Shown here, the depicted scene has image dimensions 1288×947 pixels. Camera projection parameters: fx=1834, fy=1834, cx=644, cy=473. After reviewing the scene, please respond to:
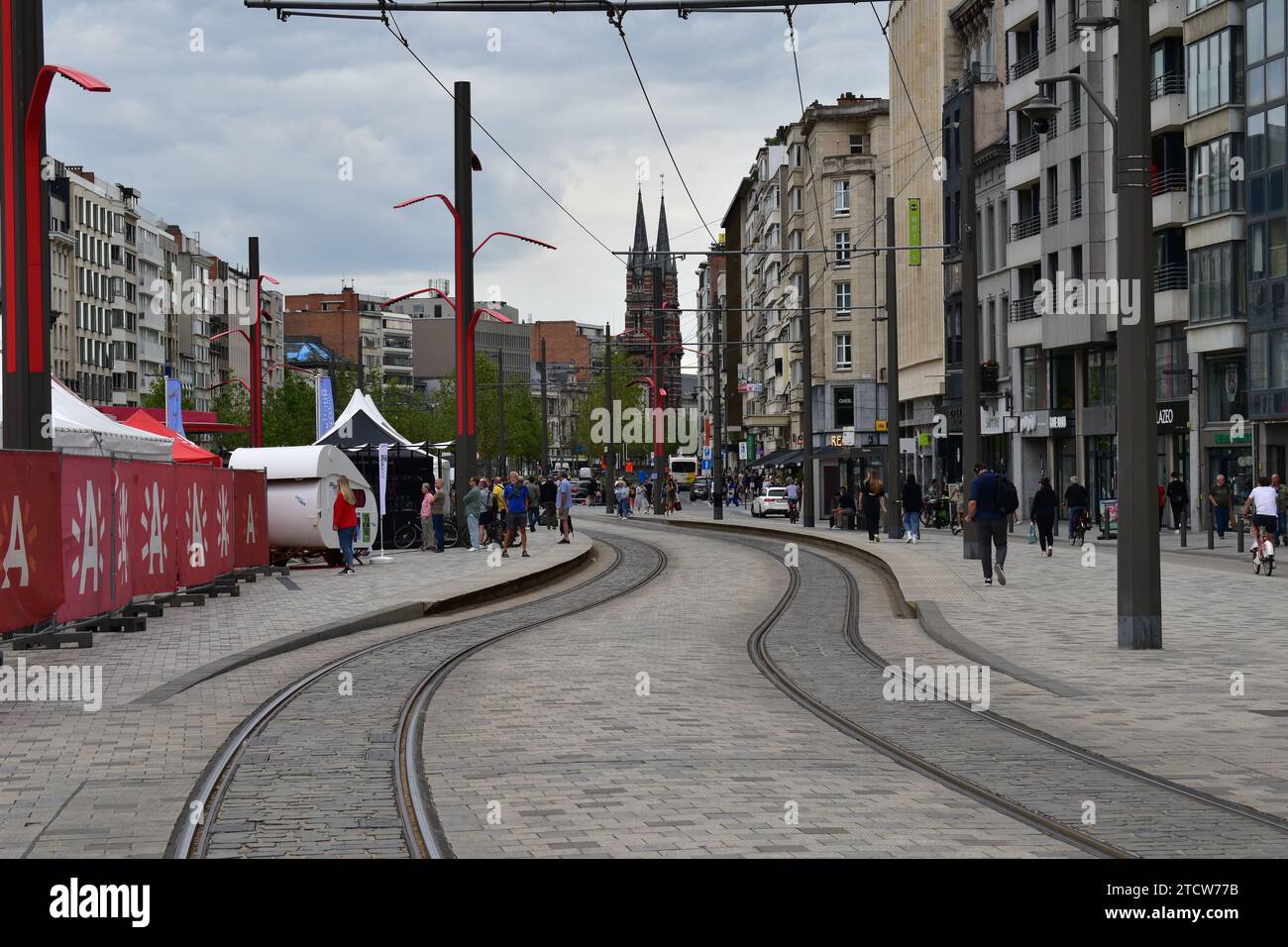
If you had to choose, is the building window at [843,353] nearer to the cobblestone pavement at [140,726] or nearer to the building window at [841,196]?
the building window at [841,196]

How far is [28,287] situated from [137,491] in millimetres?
4237

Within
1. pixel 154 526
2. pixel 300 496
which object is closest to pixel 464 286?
pixel 300 496

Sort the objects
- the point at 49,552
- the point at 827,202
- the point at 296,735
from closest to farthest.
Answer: the point at 296,735 < the point at 49,552 < the point at 827,202

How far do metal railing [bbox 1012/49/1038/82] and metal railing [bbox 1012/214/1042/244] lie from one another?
190 inches

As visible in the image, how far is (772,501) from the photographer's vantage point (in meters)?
81.9

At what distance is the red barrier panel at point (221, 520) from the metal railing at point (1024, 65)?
1583 inches

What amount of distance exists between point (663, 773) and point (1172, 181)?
43.9 m

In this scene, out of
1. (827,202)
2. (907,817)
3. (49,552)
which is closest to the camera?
(907,817)

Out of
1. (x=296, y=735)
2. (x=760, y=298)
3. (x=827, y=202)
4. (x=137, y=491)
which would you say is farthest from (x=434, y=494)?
(x=760, y=298)

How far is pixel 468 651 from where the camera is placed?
17.5m

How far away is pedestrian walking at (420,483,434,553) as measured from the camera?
39.2m

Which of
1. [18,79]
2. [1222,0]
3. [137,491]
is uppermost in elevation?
[1222,0]
